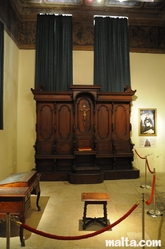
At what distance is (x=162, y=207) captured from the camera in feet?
14.5

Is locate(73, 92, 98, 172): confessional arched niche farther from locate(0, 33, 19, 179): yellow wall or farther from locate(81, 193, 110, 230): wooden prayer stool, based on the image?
locate(81, 193, 110, 230): wooden prayer stool

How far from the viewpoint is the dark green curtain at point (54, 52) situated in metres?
8.02

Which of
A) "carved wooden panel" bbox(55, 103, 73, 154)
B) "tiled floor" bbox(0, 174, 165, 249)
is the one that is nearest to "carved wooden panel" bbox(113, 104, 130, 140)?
"carved wooden panel" bbox(55, 103, 73, 154)

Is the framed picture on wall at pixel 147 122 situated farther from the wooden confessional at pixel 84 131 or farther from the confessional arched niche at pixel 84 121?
the confessional arched niche at pixel 84 121

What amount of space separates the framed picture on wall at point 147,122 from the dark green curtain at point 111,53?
143cm

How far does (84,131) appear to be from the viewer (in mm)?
7520

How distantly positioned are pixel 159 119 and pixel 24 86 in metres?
6.02

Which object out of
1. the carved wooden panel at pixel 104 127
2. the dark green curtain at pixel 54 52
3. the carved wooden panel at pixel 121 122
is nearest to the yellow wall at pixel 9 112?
the dark green curtain at pixel 54 52

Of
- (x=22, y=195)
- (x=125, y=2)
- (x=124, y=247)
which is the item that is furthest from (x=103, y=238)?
(x=125, y=2)

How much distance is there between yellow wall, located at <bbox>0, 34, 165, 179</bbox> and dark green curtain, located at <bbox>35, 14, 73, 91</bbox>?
33cm

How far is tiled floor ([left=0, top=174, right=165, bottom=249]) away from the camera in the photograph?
3117 mm

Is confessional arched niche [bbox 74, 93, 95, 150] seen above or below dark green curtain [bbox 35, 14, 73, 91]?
below

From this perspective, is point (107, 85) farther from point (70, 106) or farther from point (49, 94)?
point (49, 94)

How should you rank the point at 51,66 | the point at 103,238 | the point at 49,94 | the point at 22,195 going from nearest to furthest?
1. the point at 22,195
2. the point at 103,238
3. the point at 49,94
4. the point at 51,66
